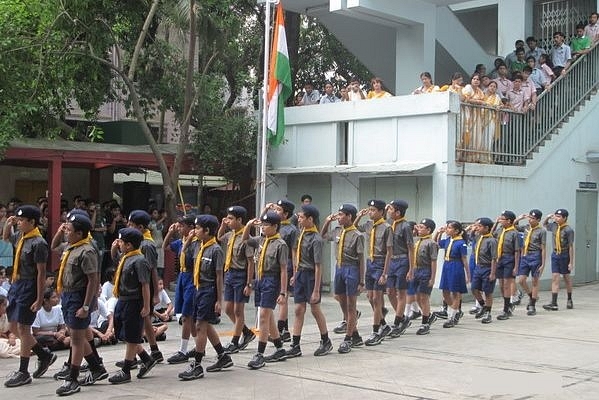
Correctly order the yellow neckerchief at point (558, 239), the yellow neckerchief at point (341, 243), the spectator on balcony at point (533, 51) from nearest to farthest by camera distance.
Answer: the yellow neckerchief at point (341, 243) < the yellow neckerchief at point (558, 239) < the spectator on balcony at point (533, 51)

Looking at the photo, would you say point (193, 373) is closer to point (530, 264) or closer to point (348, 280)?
point (348, 280)

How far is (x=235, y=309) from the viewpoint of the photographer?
34.1 feet

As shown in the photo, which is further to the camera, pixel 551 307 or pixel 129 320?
pixel 551 307

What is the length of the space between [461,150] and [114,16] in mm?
7930

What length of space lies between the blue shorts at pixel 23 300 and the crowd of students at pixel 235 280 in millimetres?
11

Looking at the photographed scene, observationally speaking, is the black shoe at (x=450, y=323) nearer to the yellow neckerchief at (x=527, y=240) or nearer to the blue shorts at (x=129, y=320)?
the yellow neckerchief at (x=527, y=240)

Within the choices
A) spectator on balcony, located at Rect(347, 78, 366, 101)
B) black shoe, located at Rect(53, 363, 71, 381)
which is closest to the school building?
spectator on balcony, located at Rect(347, 78, 366, 101)

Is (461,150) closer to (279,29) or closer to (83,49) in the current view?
(279,29)

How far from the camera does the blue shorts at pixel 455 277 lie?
13.3 metres

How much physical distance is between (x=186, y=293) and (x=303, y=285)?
5.32ft

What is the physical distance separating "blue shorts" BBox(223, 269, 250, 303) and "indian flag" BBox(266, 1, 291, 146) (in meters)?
3.78

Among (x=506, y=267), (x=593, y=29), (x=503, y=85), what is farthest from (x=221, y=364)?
(x=593, y=29)

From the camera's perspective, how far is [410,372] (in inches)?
369

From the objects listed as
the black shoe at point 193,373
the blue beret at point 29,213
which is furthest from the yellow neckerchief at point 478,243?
the blue beret at point 29,213
